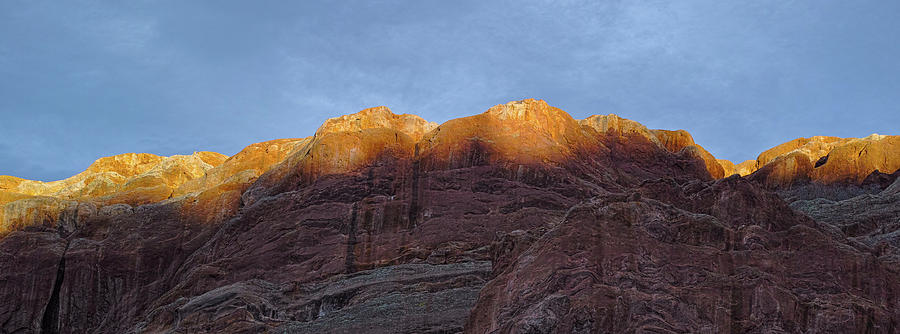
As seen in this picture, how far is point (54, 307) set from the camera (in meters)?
82.3

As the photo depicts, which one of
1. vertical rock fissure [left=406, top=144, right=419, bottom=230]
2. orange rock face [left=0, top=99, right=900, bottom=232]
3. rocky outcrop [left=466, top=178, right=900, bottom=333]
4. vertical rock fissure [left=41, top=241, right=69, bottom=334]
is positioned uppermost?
orange rock face [left=0, top=99, right=900, bottom=232]

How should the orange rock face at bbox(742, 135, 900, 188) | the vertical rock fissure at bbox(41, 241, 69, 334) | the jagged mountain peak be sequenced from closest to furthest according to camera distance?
the vertical rock fissure at bbox(41, 241, 69, 334) → the jagged mountain peak → the orange rock face at bbox(742, 135, 900, 188)

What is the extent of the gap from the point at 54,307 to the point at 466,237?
34966 millimetres

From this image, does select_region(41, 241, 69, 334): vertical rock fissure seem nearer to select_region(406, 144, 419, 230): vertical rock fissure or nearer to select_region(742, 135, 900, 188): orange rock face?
select_region(406, 144, 419, 230): vertical rock fissure

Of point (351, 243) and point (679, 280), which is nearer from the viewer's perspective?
point (679, 280)

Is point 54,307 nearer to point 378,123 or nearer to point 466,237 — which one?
point 378,123

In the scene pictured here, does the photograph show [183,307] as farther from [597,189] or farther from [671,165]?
[671,165]

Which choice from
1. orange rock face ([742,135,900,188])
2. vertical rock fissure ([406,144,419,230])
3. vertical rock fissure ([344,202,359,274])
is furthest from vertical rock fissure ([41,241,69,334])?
orange rock face ([742,135,900,188])

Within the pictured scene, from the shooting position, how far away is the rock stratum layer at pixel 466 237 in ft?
114

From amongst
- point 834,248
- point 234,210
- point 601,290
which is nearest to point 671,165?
point 234,210

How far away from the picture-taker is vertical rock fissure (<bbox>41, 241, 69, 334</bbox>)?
8094 centimetres

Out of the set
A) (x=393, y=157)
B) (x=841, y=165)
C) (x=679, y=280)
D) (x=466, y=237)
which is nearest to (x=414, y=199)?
(x=393, y=157)

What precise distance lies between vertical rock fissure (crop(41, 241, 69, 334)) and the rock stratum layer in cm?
15

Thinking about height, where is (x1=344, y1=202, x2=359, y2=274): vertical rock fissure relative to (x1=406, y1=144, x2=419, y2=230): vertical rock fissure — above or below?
below
